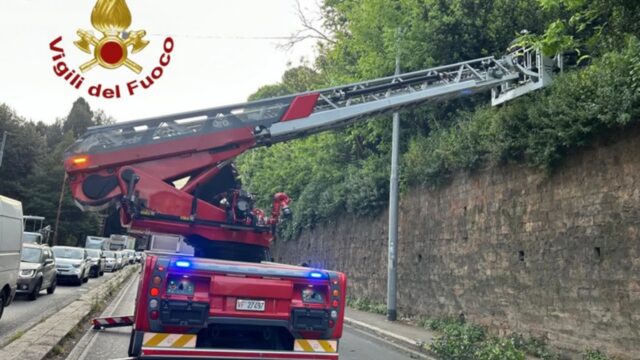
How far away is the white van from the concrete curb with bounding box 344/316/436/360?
25.7 feet

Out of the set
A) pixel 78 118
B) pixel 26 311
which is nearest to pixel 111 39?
pixel 26 311

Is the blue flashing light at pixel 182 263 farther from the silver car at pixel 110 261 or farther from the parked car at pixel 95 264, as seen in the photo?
the silver car at pixel 110 261

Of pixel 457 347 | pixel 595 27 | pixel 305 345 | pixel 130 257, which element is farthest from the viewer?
pixel 130 257

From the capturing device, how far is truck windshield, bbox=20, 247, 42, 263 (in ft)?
52.5

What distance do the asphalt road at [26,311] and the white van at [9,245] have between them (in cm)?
54

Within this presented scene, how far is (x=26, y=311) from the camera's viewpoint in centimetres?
1312

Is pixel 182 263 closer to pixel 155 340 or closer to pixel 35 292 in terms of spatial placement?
pixel 155 340

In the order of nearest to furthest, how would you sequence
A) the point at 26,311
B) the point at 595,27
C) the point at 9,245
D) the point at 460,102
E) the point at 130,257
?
the point at 595,27 → the point at 9,245 → the point at 26,311 → the point at 460,102 → the point at 130,257

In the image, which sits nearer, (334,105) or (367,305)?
(334,105)

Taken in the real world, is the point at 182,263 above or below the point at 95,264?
above

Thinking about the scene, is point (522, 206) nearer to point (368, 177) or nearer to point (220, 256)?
point (220, 256)

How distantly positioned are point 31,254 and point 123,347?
346 inches

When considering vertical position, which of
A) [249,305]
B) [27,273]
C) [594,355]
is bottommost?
[594,355]

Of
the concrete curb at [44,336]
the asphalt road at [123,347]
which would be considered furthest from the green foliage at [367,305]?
the concrete curb at [44,336]
